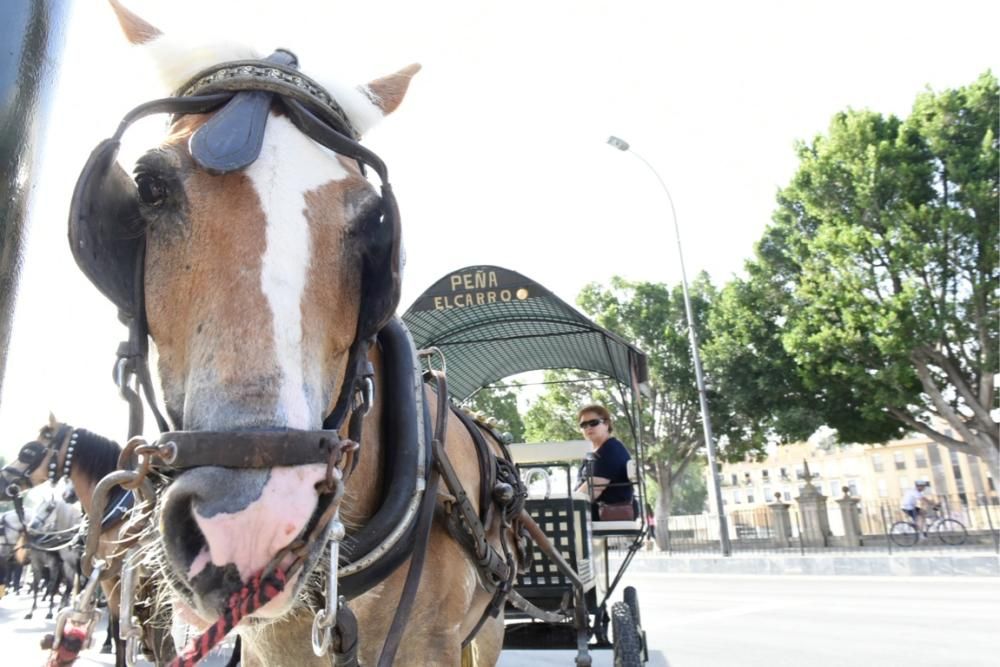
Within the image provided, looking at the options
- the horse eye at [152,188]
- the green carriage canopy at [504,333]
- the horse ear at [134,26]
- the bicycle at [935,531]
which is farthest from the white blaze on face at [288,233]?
the bicycle at [935,531]

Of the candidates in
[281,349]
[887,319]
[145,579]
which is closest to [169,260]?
[281,349]

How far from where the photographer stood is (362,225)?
4.93 ft

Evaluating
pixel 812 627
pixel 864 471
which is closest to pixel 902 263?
pixel 812 627

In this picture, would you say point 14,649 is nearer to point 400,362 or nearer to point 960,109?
point 400,362

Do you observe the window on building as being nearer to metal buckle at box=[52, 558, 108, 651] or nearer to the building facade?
the building facade

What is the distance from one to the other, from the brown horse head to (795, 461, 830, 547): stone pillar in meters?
21.6

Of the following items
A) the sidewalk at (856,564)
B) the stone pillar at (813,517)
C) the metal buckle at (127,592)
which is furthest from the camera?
the stone pillar at (813,517)

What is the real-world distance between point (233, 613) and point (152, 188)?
34.1 inches

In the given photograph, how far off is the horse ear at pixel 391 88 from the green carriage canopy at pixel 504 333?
8.49 ft

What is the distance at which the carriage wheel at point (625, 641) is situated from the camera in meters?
4.02

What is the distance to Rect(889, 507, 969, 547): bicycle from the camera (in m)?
18.0

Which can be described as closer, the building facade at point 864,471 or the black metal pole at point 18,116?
the black metal pole at point 18,116

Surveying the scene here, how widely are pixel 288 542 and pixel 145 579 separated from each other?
26.0 inches

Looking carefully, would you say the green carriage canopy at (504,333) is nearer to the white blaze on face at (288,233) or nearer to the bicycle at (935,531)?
the white blaze on face at (288,233)
